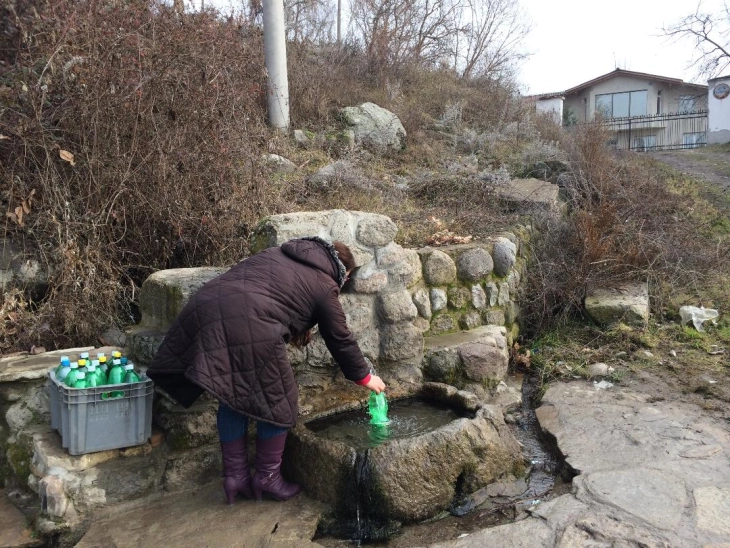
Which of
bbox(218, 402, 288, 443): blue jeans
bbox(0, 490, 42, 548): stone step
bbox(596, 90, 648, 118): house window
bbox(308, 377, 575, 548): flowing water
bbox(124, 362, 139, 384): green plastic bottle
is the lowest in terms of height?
bbox(0, 490, 42, 548): stone step

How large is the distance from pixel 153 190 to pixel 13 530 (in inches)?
104

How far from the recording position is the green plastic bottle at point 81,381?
123 inches

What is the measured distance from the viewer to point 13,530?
3.17 meters

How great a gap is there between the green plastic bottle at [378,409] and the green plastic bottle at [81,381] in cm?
168

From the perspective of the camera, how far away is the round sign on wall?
66.8 feet

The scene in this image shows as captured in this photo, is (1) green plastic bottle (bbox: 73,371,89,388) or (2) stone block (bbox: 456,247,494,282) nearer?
(1) green plastic bottle (bbox: 73,371,89,388)

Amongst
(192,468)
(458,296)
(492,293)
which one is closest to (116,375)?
(192,468)

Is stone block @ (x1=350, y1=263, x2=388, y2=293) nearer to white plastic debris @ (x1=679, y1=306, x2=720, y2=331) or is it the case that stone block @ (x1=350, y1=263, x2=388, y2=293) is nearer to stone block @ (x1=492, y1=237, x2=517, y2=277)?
stone block @ (x1=492, y1=237, x2=517, y2=277)

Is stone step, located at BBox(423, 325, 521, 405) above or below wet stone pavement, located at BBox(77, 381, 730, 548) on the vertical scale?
above

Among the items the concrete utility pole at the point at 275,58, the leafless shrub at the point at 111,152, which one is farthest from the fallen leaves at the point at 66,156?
A: the concrete utility pole at the point at 275,58

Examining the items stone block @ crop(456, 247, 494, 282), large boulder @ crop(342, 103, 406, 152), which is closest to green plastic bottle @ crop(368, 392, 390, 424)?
stone block @ crop(456, 247, 494, 282)

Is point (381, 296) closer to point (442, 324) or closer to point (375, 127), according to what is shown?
point (442, 324)

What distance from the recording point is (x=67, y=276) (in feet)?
14.3

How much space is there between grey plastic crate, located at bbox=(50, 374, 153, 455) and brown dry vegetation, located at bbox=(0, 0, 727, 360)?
135cm
